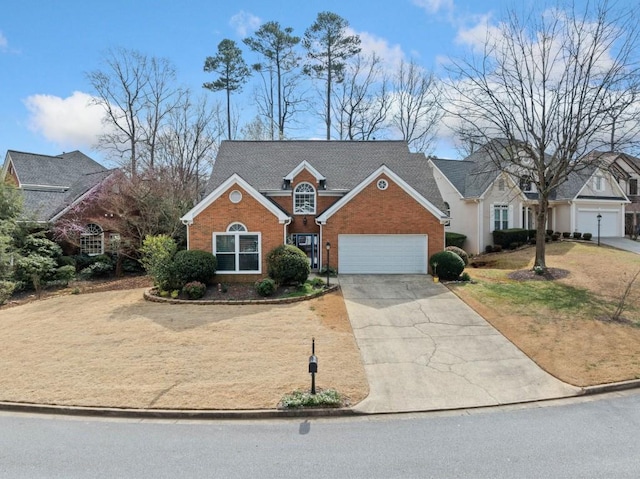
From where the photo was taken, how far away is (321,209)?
21562 millimetres

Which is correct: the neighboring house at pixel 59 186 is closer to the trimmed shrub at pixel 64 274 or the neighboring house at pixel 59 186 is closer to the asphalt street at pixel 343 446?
the trimmed shrub at pixel 64 274

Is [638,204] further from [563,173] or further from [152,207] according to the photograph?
[152,207]

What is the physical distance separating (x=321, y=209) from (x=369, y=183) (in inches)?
126

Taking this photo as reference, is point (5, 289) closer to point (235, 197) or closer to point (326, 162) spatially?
point (235, 197)

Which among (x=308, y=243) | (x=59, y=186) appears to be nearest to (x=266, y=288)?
(x=308, y=243)

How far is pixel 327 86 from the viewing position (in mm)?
37031

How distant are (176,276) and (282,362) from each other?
861cm

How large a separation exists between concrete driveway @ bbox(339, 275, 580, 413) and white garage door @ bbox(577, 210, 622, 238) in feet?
67.3

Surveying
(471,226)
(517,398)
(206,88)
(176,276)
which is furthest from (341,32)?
(517,398)

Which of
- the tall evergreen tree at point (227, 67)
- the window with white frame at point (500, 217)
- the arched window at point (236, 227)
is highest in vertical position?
the tall evergreen tree at point (227, 67)

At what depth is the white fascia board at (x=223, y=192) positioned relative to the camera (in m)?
17.8

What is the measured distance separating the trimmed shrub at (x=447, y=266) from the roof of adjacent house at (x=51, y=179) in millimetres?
20842

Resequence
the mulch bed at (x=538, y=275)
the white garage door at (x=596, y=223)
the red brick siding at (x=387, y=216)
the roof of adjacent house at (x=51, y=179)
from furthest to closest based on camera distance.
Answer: the white garage door at (x=596, y=223) < the roof of adjacent house at (x=51, y=179) < the red brick siding at (x=387, y=216) < the mulch bed at (x=538, y=275)

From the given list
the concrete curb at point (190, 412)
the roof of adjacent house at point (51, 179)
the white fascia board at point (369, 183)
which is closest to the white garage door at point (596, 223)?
the white fascia board at point (369, 183)
